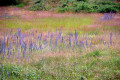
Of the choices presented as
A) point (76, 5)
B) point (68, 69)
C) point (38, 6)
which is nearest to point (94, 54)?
point (68, 69)

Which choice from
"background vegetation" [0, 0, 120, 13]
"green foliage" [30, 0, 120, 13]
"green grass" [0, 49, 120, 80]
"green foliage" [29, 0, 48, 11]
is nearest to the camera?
"green grass" [0, 49, 120, 80]

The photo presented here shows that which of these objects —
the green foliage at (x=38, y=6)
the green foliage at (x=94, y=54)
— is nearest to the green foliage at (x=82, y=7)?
the green foliage at (x=38, y=6)

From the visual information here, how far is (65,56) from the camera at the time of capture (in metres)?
5.17

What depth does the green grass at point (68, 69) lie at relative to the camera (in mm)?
4031

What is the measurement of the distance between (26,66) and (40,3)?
1425 centimetres

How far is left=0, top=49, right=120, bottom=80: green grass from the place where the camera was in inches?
159

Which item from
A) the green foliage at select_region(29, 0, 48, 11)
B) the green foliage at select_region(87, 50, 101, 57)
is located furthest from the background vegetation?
the green foliage at select_region(87, 50, 101, 57)

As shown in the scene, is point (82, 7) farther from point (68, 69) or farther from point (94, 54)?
point (68, 69)

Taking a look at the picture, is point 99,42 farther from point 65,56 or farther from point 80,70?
point 80,70

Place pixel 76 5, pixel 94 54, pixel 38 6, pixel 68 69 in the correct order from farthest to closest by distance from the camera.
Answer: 1. pixel 38 6
2. pixel 76 5
3. pixel 94 54
4. pixel 68 69

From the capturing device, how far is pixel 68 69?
4.34m

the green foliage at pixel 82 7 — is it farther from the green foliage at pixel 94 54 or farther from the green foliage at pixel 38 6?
the green foliage at pixel 94 54

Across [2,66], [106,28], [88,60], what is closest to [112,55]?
[88,60]

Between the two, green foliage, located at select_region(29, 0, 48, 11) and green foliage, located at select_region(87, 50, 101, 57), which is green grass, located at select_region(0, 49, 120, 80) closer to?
green foliage, located at select_region(87, 50, 101, 57)
